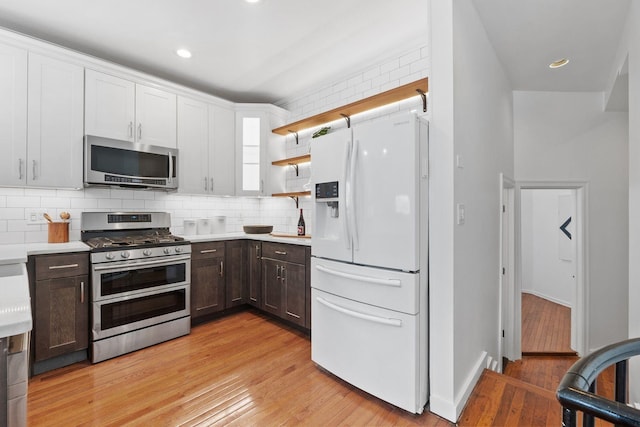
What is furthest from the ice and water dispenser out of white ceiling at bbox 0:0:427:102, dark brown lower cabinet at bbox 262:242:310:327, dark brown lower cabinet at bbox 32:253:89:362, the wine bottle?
dark brown lower cabinet at bbox 32:253:89:362

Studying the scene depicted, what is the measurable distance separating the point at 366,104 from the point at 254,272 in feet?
7.45

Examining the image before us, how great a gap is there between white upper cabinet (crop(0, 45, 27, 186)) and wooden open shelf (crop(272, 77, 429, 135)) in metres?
2.40

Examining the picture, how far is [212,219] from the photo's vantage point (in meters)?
3.94

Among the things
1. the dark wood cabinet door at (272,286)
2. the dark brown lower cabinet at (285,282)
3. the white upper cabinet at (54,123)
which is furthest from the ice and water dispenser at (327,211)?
the white upper cabinet at (54,123)

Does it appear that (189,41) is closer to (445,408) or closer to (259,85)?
(259,85)

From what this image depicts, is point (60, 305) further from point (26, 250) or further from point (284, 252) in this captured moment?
point (284, 252)

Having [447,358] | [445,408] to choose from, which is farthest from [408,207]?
[445,408]

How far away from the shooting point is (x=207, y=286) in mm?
3328

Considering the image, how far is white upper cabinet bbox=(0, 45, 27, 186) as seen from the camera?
2.40 m

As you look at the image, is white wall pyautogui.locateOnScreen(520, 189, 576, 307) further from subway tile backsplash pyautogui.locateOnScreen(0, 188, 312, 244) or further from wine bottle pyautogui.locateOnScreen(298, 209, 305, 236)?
subway tile backsplash pyautogui.locateOnScreen(0, 188, 312, 244)

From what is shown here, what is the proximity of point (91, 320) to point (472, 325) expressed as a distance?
3066mm

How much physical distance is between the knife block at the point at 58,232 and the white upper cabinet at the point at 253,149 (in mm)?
1778

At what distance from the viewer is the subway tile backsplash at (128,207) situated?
2.67 metres

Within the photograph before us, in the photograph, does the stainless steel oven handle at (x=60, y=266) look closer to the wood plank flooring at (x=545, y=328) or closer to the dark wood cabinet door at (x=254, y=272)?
the dark wood cabinet door at (x=254, y=272)
